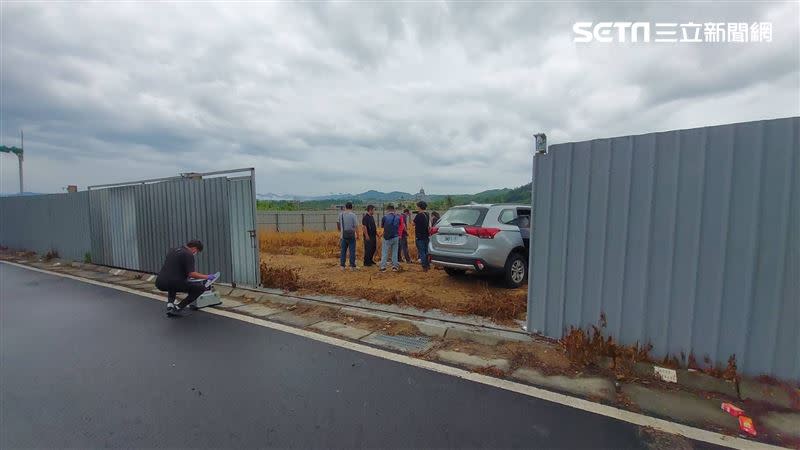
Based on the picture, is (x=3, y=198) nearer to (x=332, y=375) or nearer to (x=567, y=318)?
(x=332, y=375)

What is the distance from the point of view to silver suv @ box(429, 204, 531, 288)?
619 centimetres

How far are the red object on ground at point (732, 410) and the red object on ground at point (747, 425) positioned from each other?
0.05 meters

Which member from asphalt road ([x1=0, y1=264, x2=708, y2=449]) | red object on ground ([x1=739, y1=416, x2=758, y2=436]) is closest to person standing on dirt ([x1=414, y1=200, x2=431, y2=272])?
asphalt road ([x1=0, y1=264, x2=708, y2=449])

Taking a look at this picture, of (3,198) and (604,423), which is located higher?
(3,198)

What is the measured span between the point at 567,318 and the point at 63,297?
28.5 feet

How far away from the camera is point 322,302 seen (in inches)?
230

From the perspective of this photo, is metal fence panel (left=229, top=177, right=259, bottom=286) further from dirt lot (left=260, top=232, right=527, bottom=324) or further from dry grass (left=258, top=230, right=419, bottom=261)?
dry grass (left=258, top=230, right=419, bottom=261)

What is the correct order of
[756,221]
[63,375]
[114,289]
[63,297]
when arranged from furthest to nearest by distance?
[114,289], [63,297], [63,375], [756,221]

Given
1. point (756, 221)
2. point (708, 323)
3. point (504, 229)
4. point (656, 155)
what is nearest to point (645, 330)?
point (708, 323)

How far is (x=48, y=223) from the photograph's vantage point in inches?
475

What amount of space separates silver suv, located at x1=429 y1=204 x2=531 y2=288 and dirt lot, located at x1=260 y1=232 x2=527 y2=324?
43cm

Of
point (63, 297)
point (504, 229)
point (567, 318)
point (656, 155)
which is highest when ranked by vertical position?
point (656, 155)

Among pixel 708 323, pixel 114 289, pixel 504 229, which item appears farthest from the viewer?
pixel 114 289

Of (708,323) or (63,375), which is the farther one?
(63,375)
